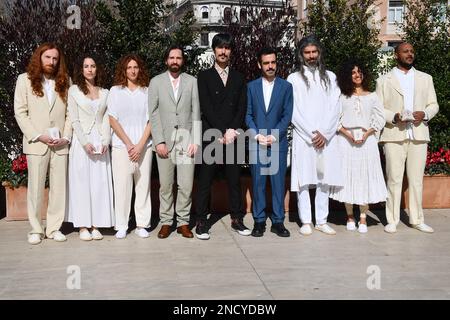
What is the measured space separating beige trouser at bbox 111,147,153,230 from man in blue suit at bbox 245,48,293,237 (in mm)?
1205

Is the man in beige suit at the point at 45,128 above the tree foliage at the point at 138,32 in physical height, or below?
below

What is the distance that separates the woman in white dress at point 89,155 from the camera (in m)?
5.99

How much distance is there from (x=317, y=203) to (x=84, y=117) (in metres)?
2.79

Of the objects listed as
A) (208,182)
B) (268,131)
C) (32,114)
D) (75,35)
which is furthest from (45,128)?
(268,131)

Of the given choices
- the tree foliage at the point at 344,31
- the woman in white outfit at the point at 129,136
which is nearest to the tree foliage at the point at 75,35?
the woman in white outfit at the point at 129,136

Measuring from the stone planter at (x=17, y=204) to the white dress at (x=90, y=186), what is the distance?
1.17 metres

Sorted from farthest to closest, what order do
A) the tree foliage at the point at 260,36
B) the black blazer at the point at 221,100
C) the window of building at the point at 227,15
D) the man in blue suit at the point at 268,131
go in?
the window of building at the point at 227,15 < the tree foliage at the point at 260,36 < the man in blue suit at the point at 268,131 < the black blazer at the point at 221,100

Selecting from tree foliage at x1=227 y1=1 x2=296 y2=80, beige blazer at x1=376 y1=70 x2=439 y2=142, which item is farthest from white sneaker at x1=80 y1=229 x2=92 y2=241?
beige blazer at x1=376 y1=70 x2=439 y2=142

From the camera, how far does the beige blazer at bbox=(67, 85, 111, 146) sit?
235 inches

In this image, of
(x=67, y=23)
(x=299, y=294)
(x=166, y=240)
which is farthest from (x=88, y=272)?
(x=67, y=23)

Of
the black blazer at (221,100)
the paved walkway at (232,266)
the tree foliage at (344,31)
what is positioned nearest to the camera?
the paved walkway at (232,266)

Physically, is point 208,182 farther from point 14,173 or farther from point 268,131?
point 14,173

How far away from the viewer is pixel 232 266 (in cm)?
509

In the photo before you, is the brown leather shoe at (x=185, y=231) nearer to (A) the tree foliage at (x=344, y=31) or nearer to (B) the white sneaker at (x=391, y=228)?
(B) the white sneaker at (x=391, y=228)
